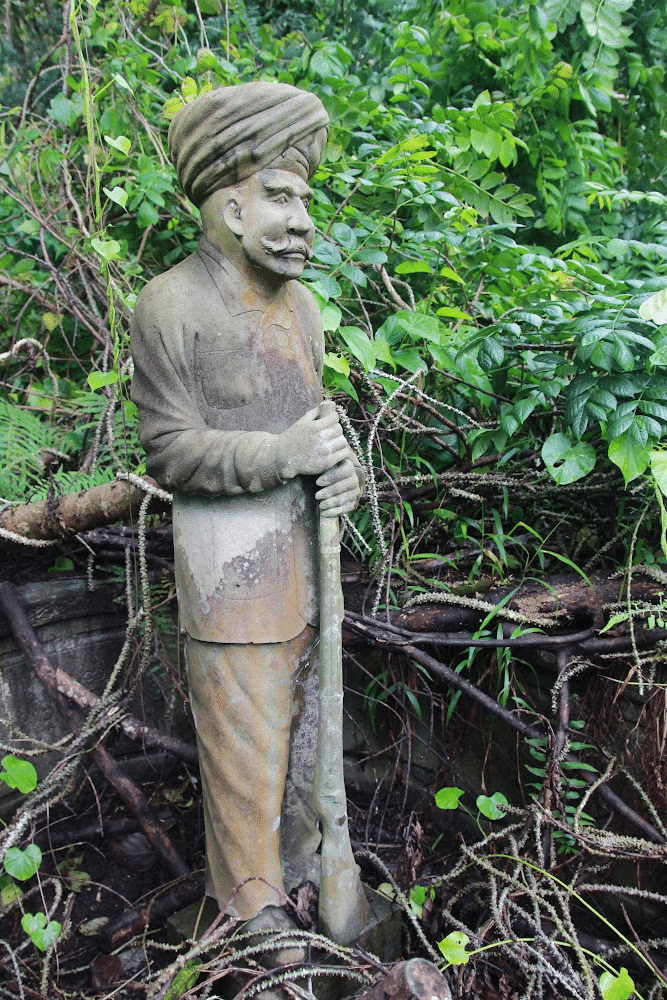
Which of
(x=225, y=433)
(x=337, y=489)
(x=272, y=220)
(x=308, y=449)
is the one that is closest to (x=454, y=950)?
(x=337, y=489)

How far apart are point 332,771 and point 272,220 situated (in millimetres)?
1367

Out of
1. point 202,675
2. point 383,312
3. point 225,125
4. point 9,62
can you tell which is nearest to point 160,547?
point 202,675

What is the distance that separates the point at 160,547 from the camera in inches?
118

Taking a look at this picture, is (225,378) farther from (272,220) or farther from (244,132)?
(244,132)

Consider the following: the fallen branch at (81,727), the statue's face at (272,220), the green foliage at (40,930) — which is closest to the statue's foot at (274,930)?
the green foliage at (40,930)

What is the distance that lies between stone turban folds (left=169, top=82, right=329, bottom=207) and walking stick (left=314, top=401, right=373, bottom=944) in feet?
1.93

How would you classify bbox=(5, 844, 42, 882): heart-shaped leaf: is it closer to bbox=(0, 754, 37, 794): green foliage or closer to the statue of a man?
bbox=(0, 754, 37, 794): green foliage

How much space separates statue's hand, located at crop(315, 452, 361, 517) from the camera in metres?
1.77

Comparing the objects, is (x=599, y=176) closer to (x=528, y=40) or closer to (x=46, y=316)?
(x=528, y=40)

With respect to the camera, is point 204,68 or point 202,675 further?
point 204,68

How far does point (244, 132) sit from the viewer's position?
1.64 m

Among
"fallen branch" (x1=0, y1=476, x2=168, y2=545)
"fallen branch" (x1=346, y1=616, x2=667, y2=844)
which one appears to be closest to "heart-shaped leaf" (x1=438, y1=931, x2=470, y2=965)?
"fallen branch" (x1=346, y1=616, x2=667, y2=844)

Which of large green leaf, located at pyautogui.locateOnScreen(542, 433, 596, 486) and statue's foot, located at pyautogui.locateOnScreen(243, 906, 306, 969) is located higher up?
large green leaf, located at pyautogui.locateOnScreen(542, 433, 596, 486)

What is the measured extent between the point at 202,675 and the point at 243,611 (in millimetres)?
217
